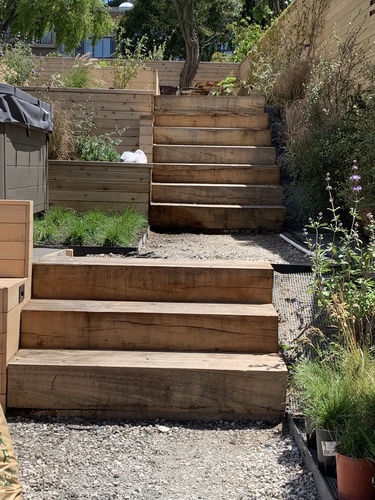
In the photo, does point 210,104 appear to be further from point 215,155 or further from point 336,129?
point 336,129

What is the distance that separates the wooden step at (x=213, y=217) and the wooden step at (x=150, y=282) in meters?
3.27

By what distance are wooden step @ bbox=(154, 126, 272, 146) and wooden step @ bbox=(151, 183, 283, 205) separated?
107cm

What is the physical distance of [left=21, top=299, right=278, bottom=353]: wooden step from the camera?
11.0ft

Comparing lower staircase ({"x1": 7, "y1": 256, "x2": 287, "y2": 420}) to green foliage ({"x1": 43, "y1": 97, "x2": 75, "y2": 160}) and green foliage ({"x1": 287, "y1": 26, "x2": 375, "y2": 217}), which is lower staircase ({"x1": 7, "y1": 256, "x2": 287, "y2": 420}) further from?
green foliage ({"x1": 43, "y1": 97, "x2": 75, "y2": 160})

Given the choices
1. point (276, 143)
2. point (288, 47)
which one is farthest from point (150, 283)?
point (288, 47)

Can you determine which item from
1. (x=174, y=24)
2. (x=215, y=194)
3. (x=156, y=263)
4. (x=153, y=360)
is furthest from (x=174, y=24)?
(x=153, y=360)

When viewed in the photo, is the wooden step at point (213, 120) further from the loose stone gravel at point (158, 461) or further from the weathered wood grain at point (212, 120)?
the loose stone gravel at point (158, 461)

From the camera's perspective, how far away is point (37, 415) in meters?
3.10

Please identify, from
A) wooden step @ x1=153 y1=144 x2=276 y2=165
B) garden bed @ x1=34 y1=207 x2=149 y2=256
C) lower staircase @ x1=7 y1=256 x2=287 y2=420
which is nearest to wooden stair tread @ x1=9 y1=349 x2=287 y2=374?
lower staircase @ x1=7 y1=256 x2=287 y2=420

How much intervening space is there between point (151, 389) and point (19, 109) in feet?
9.21

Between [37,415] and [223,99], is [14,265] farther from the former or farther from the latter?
[223,99]

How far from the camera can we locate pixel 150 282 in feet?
11.8

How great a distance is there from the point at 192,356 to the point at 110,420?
0.50 m

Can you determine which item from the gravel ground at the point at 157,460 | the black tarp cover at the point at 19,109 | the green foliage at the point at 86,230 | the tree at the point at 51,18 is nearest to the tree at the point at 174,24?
the tree at the point at 51,18
